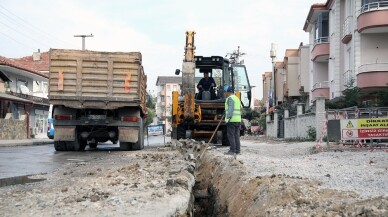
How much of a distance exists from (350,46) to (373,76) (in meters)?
3.59

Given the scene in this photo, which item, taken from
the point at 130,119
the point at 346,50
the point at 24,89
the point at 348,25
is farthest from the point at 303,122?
the point at 24,89

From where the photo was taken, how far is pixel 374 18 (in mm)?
20594

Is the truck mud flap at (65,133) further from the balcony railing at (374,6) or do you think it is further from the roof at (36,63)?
the roof at (36,63)

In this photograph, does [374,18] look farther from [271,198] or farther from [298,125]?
[271,198]

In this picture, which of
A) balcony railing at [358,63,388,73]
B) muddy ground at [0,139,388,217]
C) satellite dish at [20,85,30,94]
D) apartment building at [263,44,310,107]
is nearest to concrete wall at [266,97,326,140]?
balcony railing at [358,63,388,73]

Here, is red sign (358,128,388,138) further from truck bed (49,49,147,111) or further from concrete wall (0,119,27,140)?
concrete wall (0,119,27,140)

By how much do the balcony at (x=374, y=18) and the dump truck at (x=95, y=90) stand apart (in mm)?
11928

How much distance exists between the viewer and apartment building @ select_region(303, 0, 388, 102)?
Answer: 20828mm

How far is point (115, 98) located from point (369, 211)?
10849 millimetres

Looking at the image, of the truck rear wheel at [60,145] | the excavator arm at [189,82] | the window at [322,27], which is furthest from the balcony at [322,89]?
the truck rear wheel at [60,145]

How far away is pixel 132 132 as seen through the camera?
46.2 feet

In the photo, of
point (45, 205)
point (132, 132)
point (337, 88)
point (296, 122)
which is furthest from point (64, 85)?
point (337, 88)

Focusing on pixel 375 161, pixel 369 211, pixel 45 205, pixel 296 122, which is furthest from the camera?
pixel 296 122

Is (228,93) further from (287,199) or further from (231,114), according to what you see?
(287,199)
